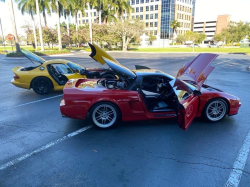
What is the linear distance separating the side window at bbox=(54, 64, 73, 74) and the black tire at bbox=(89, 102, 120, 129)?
388cm

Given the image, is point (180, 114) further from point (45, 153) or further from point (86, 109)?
point (45, 153)

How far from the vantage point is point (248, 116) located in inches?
197

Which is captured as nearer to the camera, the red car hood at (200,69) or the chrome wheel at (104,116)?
the red car hood at (200,69)

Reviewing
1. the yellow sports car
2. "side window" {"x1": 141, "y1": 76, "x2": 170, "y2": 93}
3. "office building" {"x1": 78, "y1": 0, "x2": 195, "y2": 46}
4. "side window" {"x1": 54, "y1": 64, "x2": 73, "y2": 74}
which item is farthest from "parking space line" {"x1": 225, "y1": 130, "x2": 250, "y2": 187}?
"office building" {"x1": 78, "y1": 0, "x2": 195, "y2": 46}

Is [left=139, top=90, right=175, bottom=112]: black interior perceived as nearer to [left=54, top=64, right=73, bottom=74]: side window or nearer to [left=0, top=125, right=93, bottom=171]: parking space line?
[left=0, top=125, right=93, bottom=171]: parking space line

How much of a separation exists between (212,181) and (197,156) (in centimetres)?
62

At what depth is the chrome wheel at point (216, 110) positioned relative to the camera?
4543 millimetres

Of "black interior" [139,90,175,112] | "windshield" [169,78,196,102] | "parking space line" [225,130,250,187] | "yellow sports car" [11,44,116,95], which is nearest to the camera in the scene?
"parking space line" [225,130,250,187]

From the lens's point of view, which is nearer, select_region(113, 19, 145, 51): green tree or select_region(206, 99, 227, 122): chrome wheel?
select_region(206, 99, 227, 122): chrome wheel

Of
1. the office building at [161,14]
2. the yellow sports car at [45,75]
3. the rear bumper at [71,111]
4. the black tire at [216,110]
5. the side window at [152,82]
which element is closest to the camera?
the rear bumper at [71,111]

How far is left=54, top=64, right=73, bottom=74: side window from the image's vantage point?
7543 millimetres

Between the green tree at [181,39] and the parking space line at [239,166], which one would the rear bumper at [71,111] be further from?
the green tree at [181,39]

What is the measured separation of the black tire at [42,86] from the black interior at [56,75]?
27cm

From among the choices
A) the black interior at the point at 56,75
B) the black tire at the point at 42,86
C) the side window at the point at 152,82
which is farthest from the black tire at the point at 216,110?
the black tire at the point at 42,86
